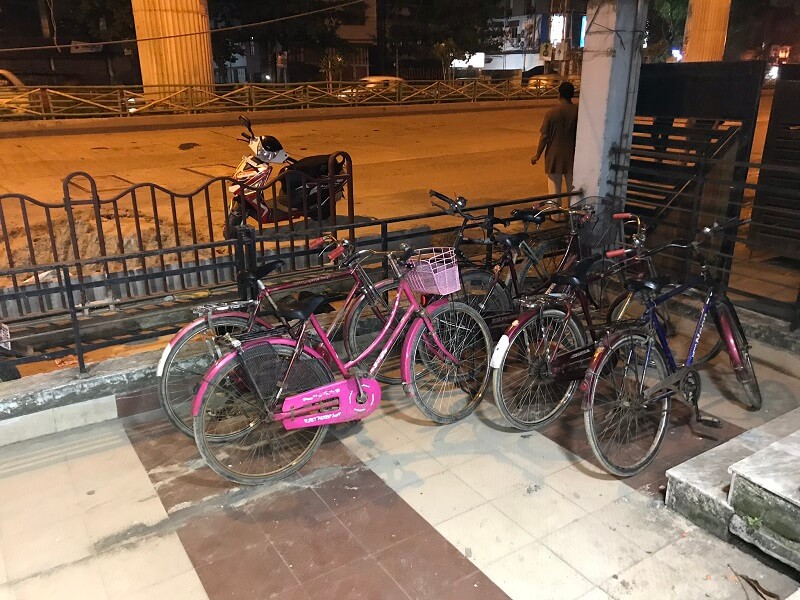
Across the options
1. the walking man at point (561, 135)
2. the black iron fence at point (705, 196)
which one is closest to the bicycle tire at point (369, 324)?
the black iron fence at point (705, 196)

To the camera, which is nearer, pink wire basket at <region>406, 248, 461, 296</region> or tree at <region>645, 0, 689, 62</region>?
pink wire basket at <region>406, 248, 461, 296</region>

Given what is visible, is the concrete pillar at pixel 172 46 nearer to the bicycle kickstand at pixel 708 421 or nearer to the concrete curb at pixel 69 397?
the concrete curb at pixel 69 397

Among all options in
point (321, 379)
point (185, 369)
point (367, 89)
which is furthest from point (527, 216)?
point (367, 89)

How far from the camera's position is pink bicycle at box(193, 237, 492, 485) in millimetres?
3711

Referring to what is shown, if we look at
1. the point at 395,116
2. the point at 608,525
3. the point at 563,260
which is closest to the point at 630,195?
the point at 563,260

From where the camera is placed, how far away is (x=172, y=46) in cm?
1861

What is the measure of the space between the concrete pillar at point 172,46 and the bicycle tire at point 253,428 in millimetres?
16494

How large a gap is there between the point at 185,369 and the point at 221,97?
16.4 meters

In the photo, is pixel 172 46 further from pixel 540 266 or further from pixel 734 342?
pixel 734 342

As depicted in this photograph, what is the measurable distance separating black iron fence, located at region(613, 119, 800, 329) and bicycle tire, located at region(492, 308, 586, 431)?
176cm

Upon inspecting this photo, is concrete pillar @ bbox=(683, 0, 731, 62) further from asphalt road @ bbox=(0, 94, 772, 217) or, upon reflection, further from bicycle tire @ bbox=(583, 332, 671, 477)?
bicycle tire @ bbox=(583, 332, 671, 477)

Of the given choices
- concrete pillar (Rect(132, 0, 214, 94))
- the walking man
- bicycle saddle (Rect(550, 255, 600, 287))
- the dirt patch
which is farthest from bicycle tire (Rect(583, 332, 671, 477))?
concrete pillar (Rect(132, 0, 214, 94))

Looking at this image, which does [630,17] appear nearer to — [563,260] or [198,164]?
[563,260]

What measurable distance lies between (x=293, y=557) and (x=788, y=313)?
439 centimetres
